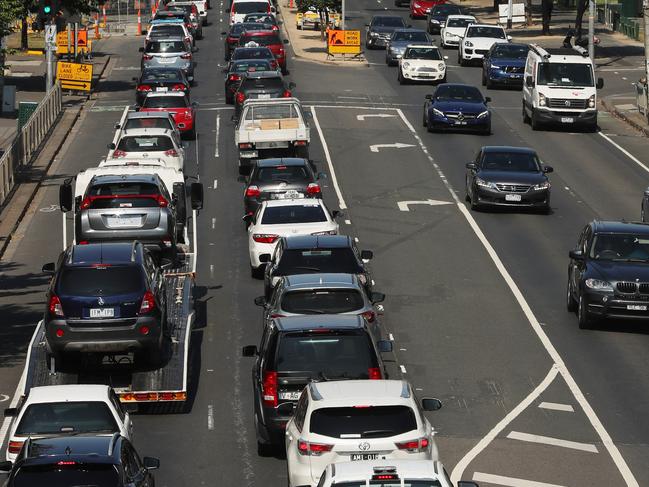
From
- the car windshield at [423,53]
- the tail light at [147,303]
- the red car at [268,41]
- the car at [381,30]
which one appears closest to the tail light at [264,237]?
the tail light at [147,303]

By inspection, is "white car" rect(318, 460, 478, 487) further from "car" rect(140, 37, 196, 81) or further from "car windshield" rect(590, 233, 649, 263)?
"car" rect(140, 37, 196, 81)

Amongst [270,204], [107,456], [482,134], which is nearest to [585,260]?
[270,204]

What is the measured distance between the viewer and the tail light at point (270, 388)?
1894cm

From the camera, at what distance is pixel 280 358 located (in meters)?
19.1

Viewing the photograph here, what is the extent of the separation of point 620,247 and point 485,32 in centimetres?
4227

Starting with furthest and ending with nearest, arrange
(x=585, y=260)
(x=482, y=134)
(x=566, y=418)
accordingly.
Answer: (x=482, y=134) < (x=585, y=260) < (x=566, y=418)

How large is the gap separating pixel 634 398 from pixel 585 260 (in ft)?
15.8

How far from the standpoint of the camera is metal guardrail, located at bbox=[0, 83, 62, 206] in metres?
39.9

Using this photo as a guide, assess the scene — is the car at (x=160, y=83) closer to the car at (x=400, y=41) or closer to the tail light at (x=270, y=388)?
the car at (x=400, y=41)

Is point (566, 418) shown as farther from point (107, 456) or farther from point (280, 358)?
point (107, 456)

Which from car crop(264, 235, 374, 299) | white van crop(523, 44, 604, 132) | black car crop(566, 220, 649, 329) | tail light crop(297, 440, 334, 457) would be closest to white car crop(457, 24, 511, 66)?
white van crop(523, 44, 604, 132)

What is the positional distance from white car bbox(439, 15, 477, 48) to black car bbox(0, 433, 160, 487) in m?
60.4

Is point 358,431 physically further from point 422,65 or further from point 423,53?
point 423,53

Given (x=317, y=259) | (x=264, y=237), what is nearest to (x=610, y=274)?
(x=317, y=259)
